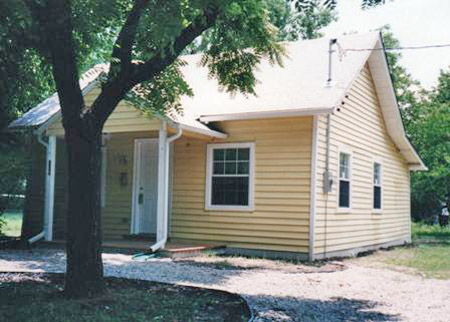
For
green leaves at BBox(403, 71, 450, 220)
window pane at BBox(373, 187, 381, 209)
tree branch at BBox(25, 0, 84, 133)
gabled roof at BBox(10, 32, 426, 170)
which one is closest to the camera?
tree branch at BBox(25, 0, 84, 133)

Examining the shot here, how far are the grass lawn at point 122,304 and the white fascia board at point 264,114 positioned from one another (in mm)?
5076

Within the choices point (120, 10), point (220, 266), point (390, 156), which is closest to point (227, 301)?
point (220, 266)

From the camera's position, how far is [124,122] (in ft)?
38.7

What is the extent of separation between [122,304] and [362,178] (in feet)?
31.4

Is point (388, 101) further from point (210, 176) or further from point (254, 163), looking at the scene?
point (210, 176)

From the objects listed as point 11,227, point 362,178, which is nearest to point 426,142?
point 362,178

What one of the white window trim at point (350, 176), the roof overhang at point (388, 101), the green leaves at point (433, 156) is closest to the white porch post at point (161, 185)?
the white window trim at point (350, 176)

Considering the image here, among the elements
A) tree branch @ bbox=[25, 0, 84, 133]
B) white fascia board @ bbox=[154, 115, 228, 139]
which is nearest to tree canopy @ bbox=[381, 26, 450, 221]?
white fascia board @ bbox=[154, 115, 228, 139]

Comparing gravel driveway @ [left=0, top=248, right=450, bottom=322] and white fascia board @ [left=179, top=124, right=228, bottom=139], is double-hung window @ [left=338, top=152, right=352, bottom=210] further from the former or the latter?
white fascia board @ [left=179, top=124, right=228, bottom=139]

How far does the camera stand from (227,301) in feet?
20.9

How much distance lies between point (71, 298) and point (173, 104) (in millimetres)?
4059

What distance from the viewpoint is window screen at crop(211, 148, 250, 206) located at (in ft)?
39.3

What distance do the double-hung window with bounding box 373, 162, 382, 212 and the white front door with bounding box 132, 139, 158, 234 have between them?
6390 millimetres

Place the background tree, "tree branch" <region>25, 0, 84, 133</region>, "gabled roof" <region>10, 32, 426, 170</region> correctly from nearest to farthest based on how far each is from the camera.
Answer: the background tree → "tree branch" <region>25, 0, 84, 133</region> → "gabled roof" <region>10, 32, 426, 170</region>
